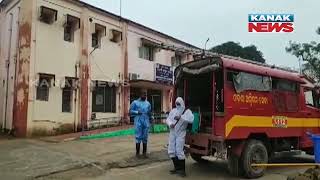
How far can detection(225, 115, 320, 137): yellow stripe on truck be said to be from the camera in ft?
32.3

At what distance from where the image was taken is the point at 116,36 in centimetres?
2322

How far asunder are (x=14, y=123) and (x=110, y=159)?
331 inches

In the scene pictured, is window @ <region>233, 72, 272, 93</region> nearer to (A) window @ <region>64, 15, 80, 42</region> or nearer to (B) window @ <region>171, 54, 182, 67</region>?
(A) window @ <region>64, 15, 80, 42</region>

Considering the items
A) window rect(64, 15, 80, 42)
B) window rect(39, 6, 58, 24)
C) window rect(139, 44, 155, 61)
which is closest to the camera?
window rect(39, 6, 58, 24)

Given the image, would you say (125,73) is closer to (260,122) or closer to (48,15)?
(48,15)

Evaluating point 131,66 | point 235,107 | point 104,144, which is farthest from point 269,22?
point 235,107

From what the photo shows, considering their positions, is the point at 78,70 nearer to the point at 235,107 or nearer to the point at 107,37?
the point at 107,37

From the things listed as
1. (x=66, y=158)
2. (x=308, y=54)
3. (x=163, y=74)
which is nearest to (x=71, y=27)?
(x=163, y=74)

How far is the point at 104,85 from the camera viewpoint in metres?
22.1

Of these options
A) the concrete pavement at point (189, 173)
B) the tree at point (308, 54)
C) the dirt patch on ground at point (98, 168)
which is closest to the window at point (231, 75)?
the concrete pavement at point (189, 173)

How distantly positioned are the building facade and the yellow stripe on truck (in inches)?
421

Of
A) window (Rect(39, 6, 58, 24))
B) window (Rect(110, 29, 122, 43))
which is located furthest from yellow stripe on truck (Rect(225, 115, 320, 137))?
window (Rect(110, 29, 122, 43))

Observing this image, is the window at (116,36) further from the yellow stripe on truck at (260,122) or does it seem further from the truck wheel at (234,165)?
the truck wheel at (234,165)

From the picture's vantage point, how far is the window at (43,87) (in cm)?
1858
